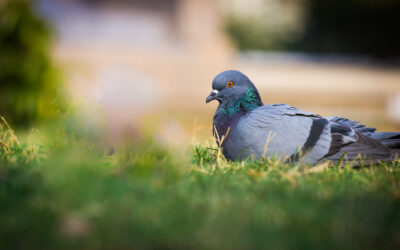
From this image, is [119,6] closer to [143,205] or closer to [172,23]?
[172,23]

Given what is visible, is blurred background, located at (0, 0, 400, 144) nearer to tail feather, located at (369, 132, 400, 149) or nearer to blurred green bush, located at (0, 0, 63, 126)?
blurred green bush, located at (0, 0, 63, 126)

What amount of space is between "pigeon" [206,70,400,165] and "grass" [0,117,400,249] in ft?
0.71

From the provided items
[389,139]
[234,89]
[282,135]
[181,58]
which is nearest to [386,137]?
[389,139]

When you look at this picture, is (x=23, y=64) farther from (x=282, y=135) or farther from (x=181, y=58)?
(x=181, y=58)

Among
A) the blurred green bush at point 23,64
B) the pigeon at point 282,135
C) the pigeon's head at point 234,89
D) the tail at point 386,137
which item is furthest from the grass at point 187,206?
the blurred green bush at point 23,64

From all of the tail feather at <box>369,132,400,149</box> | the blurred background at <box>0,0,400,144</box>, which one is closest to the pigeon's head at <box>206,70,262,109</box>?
the blurred background at <box>0,0,400,144</box>

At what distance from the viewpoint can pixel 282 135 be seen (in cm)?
337

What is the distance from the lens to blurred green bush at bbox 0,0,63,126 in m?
6.86

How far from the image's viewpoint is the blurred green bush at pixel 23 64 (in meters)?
6.86

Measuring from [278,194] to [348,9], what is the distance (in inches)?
861

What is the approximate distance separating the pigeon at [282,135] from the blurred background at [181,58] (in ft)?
1.66

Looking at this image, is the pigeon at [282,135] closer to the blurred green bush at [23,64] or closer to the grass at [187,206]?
the grass at [187,206]

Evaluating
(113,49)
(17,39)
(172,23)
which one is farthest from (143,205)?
(172,23)

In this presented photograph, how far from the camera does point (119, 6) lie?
1609cm
